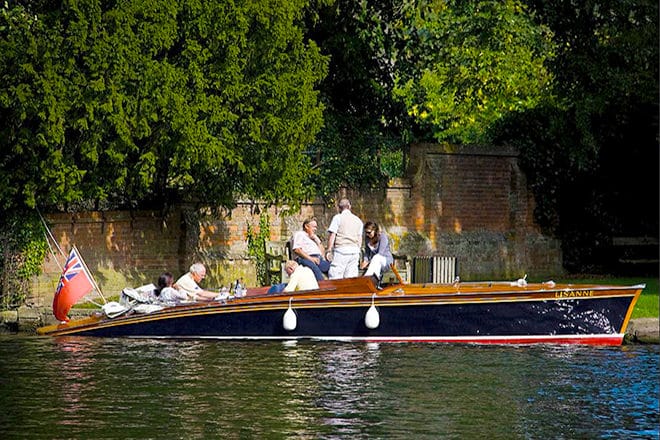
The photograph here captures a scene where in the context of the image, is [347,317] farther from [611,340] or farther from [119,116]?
[119,116]

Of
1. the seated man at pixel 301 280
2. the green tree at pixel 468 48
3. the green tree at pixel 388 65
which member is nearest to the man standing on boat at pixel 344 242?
the seated man at pixel 301 280

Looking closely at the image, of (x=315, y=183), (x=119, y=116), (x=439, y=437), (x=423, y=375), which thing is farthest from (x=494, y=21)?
(x=439, y=437)

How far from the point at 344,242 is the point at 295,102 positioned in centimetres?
359

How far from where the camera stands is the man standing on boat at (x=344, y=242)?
2277cm

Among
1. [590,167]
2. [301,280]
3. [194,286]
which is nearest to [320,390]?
[301,280]

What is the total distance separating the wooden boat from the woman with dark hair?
Answer: 92cm

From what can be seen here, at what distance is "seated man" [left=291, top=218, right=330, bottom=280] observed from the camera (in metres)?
22.8

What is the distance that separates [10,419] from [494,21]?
18205 millimetres

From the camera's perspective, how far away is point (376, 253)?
2233 centimetres

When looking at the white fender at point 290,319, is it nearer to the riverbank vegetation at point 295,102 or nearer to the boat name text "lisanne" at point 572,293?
the boat name text "lisanne" at point 572,293

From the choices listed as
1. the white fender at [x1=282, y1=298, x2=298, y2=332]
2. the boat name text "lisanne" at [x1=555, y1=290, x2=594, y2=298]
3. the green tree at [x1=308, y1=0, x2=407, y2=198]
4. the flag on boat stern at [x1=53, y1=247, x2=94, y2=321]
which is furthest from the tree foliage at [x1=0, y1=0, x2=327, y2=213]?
the boat name text "lisanne" at [x1=555, y1=290, x2=594, y2=298]

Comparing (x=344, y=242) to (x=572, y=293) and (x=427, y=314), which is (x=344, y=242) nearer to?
(x=427, y=314)

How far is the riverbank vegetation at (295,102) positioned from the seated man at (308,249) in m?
2.18

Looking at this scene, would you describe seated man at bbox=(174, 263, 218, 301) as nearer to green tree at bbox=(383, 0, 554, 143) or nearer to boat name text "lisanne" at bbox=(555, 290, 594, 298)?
boat name text "lisanne" at bbox=(555, 290, 594, 298)
